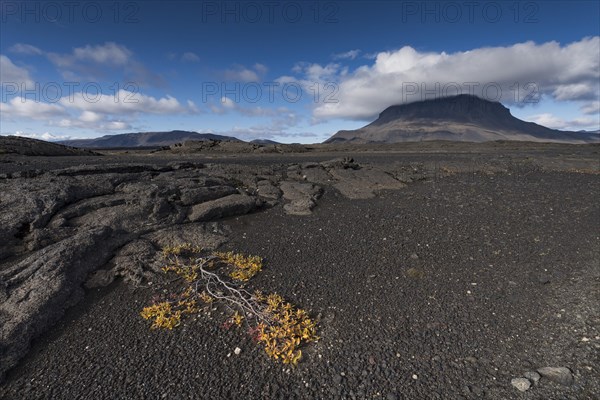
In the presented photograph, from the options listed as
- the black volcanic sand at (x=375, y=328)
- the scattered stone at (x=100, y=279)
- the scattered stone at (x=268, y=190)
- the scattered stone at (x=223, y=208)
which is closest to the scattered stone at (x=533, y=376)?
the black volcanic sand at (x=375, y=328)

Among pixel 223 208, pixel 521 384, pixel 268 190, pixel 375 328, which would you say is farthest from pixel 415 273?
pixel 268 190

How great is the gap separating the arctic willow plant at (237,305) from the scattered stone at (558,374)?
3067mm

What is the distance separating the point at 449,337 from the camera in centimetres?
490

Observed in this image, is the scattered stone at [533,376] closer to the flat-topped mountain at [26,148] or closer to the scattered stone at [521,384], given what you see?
the scattered stone at [521,384]

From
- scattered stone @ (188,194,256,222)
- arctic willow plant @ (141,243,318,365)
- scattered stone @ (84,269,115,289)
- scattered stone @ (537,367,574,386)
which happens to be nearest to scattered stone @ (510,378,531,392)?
scattered stone @ (537,367,574,386)

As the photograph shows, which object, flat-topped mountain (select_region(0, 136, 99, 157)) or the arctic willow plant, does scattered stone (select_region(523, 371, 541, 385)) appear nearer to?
the arctic willow plant

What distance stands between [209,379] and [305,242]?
4520mm

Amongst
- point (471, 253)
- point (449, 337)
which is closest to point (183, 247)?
point (449, 337)

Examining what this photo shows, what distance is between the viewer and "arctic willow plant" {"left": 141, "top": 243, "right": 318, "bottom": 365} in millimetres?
4723

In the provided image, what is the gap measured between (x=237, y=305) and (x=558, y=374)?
4.63 m

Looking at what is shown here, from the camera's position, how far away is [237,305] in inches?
217

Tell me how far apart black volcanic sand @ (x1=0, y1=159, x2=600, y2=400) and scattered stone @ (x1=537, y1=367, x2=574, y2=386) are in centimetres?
8

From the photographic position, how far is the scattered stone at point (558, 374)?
411 cm

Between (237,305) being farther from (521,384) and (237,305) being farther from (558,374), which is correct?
(558,374)
